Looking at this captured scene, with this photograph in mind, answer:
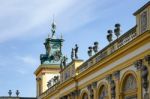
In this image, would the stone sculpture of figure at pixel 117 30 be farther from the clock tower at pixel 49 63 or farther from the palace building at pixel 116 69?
the clock tower at pixel 49 63

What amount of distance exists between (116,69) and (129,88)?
2.18 metres

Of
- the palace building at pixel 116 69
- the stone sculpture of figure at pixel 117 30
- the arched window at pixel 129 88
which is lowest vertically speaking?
the arched window at pixel 129 88

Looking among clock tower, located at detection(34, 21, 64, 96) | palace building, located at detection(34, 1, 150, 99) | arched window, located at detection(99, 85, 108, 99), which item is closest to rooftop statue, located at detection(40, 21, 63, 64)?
clock tower, located at detection(34, 21, 64, 96)

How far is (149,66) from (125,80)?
4653mm

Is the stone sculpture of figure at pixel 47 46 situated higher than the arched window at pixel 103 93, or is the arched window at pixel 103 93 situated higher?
the stone sculpture of figure at pixel 47 46

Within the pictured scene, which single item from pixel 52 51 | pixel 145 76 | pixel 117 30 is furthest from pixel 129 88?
pixel 52 51

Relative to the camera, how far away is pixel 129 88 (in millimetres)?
31578

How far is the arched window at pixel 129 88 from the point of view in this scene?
101 ft

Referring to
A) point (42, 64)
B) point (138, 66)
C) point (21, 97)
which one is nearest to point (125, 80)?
point (138, 66)

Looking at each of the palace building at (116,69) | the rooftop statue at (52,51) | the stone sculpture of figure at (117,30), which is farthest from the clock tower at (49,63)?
the stone sculpture of figure at (117,30)

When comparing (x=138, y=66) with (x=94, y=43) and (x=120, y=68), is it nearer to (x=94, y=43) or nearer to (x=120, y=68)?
(x=120, y=68)

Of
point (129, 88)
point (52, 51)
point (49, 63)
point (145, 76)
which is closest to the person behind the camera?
point (145, 76)

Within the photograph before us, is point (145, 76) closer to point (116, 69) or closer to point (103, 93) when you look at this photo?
point (116, 69)

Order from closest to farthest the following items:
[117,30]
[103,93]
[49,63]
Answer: [117,30] → [103,93] → [49,63]
